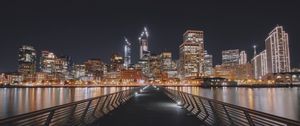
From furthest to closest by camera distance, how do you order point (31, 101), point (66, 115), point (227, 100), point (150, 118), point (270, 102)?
point (227, 100) → point (31, 101) → point (270, 102) → point (150, 118) → point (66, 115)

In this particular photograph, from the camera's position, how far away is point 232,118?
404 inches

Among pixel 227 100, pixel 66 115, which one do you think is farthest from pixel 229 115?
pixel 227 100

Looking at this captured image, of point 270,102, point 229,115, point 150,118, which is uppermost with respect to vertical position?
point 229,115

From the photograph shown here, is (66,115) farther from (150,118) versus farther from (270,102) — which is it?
(270,102)

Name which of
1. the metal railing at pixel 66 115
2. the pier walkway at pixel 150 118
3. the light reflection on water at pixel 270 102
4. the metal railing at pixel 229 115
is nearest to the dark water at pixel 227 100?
the light reflection on water at pixel 270 102

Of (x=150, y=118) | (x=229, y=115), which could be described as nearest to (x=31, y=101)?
(x=150, y=118)

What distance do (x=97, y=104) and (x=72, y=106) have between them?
4216 mm

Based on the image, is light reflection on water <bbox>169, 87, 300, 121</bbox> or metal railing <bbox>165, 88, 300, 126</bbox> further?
light reflection on water <bbox>169, 87, 300, 121</bbox>

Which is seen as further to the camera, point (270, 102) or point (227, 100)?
point (227, 100)

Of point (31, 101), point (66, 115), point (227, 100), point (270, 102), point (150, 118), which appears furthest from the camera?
point (227, 100)

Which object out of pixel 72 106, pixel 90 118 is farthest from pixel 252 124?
pixel 90 118

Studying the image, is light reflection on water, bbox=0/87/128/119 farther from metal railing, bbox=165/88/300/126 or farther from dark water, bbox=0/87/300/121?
metal railing, bbox=165/88/300/126

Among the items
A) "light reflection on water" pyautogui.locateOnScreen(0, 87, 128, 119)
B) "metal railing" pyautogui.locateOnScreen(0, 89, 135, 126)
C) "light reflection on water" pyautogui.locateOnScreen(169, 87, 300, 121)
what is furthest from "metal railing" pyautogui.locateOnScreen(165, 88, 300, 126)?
"light reflection on water" pyautogui.locateOnScreen(0, 87, 128, 119)

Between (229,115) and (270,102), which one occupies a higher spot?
(229,115)
